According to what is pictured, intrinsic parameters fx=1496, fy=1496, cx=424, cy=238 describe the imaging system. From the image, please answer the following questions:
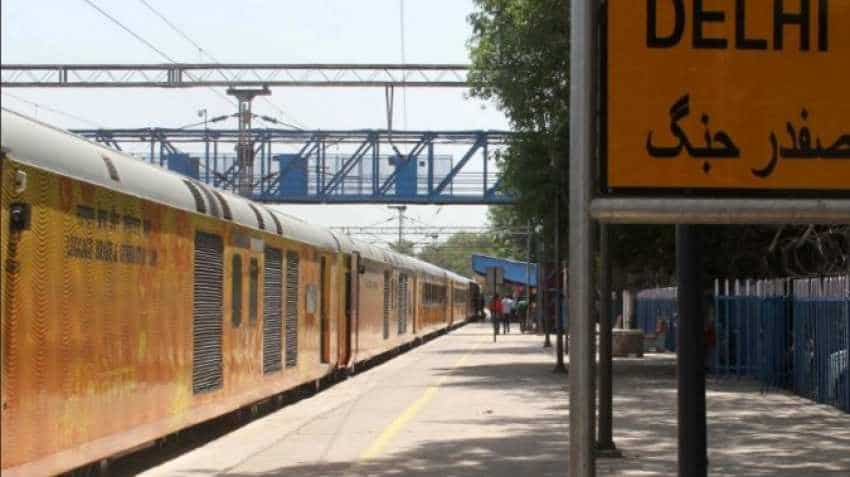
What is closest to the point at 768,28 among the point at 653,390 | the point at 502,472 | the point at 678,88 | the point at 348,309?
the point at 678,88

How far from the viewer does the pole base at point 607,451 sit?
46.8 ft

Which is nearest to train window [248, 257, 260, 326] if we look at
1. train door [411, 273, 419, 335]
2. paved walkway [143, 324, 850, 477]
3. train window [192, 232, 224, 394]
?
paved walkway [143, 324, 850, 477]

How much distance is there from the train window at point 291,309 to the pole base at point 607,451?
680 centimetres

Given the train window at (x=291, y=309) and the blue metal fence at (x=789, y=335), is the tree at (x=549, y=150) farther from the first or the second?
the train window at (x=291, y=309)

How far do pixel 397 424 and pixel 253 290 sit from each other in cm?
241

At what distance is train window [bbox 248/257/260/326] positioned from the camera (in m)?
17.0

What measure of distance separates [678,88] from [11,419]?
14.6 ft

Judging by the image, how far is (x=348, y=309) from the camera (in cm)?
2789

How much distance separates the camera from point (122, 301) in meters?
11.2

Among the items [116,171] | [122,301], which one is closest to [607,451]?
[122,301]

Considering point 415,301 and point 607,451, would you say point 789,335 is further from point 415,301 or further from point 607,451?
point 415,301

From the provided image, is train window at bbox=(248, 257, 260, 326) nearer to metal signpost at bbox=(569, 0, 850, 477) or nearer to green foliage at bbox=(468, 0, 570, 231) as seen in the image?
metal signpost at bbox=(569, 0, 850, 477)

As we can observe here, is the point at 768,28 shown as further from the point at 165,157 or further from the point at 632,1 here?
the point at 165,157

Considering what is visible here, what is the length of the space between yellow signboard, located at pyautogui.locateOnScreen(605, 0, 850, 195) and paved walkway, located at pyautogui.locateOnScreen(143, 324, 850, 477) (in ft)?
22.8
